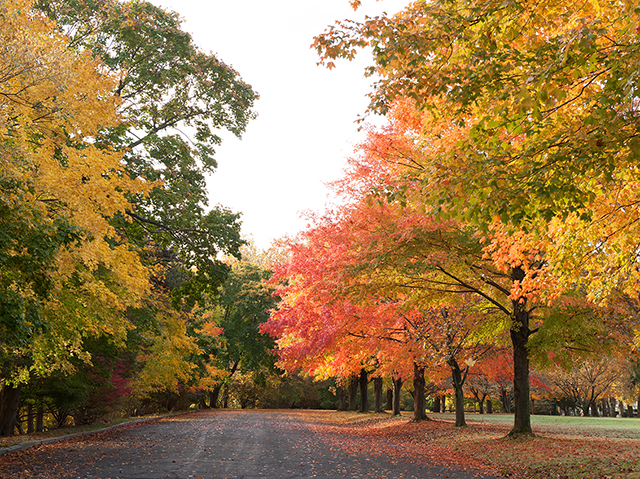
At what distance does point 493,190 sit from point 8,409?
17738 millimetres

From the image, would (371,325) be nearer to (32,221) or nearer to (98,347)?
(98,347)

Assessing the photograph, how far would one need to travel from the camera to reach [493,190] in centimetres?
587

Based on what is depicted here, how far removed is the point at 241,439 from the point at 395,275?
23.6 ft

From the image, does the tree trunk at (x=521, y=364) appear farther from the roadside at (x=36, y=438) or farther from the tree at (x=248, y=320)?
the tree at (x=248, y=320)

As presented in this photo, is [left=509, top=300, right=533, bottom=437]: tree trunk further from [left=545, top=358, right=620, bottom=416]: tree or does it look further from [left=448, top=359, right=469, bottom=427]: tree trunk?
[left=545, top=358, right=620, bottom=416]: tree

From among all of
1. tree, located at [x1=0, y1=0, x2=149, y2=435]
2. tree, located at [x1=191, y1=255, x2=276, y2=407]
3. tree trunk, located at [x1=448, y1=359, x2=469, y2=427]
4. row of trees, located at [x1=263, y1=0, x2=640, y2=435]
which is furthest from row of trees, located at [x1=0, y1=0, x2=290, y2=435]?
tree, located at [x1=191, y1=255, x2=276, y2=407]

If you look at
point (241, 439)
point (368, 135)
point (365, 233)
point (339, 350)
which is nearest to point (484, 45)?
point (365, 233)

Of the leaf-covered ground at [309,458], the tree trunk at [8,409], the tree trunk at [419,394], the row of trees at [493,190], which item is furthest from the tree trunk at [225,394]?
the leaf-covered ground at [309,458]

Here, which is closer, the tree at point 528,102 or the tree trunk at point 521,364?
the tree at point 528,102

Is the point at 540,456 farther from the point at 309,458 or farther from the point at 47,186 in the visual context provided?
the point at 47,186

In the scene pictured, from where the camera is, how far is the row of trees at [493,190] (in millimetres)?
5762

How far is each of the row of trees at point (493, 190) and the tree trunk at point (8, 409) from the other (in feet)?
32.1

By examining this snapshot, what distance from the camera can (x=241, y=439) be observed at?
14789 millimetres

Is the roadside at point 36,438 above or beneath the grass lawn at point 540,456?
beneath
